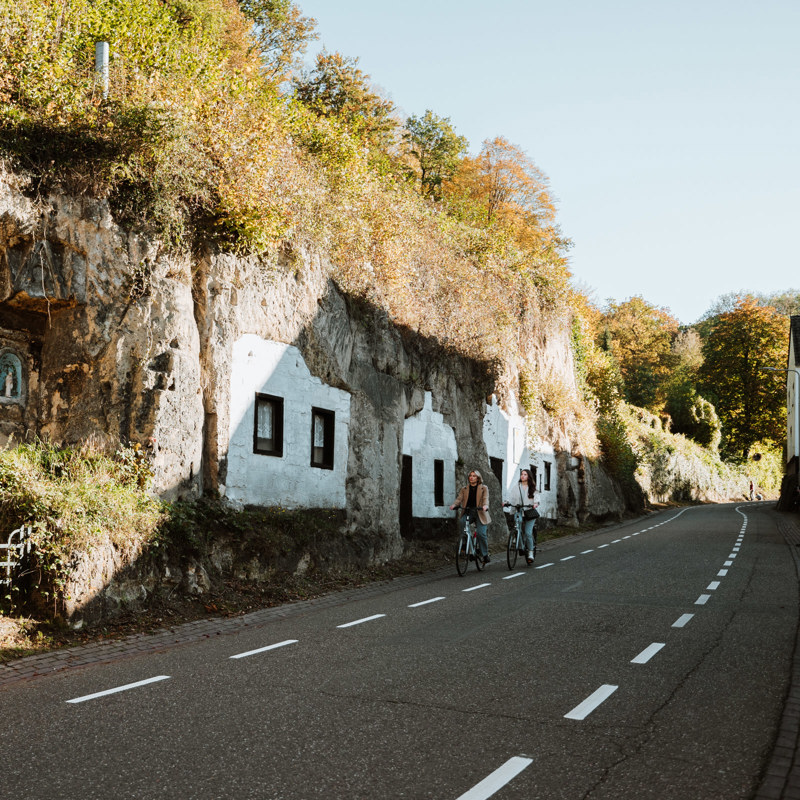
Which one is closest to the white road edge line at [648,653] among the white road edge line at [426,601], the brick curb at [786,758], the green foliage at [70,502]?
the brick curb at [786,758]

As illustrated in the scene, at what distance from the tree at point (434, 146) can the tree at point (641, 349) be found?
112 ft

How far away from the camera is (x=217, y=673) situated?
7.54 metres

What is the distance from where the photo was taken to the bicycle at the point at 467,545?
15.5 meters

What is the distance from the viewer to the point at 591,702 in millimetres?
6316

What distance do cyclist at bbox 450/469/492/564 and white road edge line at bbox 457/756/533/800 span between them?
428 inches

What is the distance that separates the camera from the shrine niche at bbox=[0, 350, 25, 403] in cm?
1191

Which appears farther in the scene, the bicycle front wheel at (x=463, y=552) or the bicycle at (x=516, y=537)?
the bicycle at (x=516, y=537)

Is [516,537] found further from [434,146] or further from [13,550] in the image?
[434,146]

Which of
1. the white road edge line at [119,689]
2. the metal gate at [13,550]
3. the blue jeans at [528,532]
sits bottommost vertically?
the white road edge line at [119,689]

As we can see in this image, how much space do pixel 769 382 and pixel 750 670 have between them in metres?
62.0

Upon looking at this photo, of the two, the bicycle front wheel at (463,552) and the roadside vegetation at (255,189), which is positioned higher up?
the roadside vegetation at (255,189)

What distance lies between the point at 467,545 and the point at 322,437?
144 inches

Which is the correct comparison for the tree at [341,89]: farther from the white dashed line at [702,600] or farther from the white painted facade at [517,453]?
the white dashed line at [702,600]

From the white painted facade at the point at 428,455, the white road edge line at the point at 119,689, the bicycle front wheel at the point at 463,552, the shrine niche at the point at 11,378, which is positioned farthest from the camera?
the white painted facade at the point at 428,455
